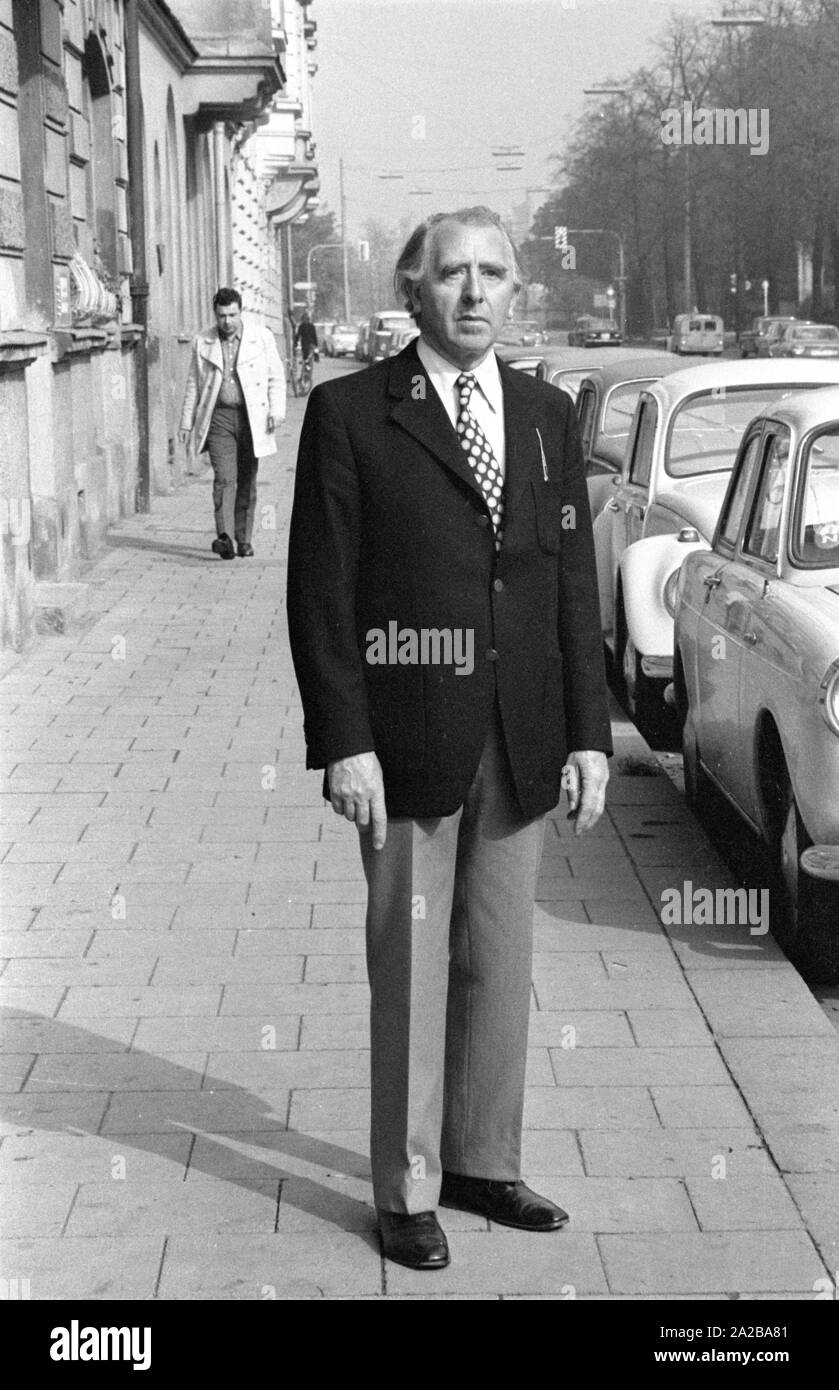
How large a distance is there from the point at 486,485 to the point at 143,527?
1498 centimetres

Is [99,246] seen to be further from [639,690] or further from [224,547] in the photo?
[639,690]

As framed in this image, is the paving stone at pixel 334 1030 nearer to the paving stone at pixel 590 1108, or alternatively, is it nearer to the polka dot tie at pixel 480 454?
the paving stone at pixel 590 1108

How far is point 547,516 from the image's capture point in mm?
4141

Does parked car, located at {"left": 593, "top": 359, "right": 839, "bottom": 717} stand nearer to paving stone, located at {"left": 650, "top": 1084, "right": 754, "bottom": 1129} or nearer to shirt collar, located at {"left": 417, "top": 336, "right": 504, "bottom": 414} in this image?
paving stone, located at {"left": 650, "top": 1084, "right": 754, "bottom": 1129}

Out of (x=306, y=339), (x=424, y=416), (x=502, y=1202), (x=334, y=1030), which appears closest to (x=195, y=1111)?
(x=334, y=1030)

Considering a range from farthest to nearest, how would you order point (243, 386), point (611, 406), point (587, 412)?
point (243, 386) → point (587, 412) → point (611, 406)

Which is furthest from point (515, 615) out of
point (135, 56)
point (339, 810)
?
point (135, 56)

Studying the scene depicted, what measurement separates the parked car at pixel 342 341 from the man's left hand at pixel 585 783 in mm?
90946

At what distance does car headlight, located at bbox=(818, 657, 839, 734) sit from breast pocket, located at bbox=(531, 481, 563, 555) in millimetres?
1901

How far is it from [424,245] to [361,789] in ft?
3.33

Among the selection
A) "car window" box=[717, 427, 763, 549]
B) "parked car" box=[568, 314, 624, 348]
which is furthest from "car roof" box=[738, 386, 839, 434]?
"parked car" box=[568, 314, 624, 348]

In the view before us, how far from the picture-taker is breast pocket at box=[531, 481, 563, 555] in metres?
4.12

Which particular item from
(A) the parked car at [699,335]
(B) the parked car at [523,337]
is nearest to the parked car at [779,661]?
(B) the parked car at [523,337]

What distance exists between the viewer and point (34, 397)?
1339cm
